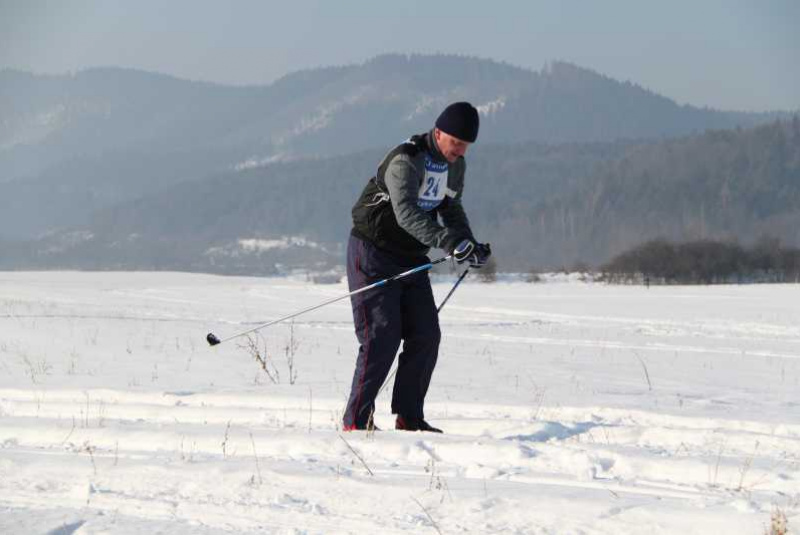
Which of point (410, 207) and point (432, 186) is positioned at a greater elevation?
point (432, 186)

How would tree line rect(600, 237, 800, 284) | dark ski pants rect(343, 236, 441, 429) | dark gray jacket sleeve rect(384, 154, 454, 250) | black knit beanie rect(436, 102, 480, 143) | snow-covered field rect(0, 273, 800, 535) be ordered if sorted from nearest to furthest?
1. snow-covered field rect(0, 273, 800, 535)
2. dark gray jacket sleeve rect(384, 154, 454, 250)
3. black knit beanie rect(436, 102, 480, 143)
4. dark ski pants rect(343, 236, 441, 429)
5. tree line rect(600, 237, 800, 284)

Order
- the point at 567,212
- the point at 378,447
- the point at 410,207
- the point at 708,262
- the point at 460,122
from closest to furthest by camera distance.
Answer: the point at 378,447 < the point at 410,207 < the point at 460,122 < the point at 708,262 < the point at 567,212

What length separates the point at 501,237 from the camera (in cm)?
16450

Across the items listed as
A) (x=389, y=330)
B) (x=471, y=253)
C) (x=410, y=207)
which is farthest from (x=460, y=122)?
(x=389, y=330)

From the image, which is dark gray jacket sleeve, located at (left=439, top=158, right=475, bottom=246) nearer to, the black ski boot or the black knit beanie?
the black knit beanie

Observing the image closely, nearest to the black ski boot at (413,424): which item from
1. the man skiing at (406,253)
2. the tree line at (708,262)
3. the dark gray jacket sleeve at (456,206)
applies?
the man skiing at (406,253)

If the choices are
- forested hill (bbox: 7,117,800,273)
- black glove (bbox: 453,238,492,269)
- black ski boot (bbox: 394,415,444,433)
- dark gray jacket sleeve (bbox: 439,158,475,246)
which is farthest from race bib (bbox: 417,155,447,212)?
forested hill (bbox: 7,117,800,273)

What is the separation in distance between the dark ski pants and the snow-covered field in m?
0.36

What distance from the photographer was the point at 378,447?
531 centimetres

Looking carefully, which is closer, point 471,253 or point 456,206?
point 471,253

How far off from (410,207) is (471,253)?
46 centimetres

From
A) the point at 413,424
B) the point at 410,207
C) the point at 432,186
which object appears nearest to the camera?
the point at 410,207

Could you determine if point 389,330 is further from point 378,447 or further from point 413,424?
point 378,447

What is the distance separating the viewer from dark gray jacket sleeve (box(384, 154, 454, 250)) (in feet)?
19.7
